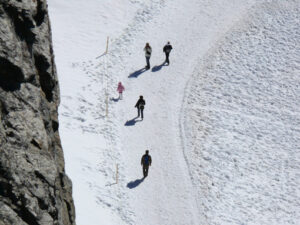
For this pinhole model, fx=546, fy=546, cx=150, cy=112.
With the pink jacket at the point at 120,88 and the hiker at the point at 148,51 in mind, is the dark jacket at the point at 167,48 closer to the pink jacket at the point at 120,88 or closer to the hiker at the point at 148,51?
the hiker at the point at 148,51

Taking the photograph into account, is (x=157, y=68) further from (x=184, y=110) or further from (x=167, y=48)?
(x=184, y=110)

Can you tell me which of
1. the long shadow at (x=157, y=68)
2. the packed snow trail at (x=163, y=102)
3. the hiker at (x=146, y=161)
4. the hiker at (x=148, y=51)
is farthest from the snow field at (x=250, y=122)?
the hiker at (x=148, y=51)

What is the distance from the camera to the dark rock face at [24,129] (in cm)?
1123

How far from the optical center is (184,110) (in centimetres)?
3278

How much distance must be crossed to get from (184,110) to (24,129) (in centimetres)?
2128

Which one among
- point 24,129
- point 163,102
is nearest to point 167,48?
point 163,102

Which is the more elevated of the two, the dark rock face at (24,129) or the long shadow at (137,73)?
the long shadow at (137,73)

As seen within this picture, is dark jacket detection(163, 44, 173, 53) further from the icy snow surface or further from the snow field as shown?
the snow field

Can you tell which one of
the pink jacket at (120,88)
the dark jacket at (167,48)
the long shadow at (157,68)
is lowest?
the pink jacket at (120,88)

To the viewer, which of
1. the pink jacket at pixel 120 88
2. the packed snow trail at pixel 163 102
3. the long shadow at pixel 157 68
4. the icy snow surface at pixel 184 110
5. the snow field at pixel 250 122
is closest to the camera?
the packed snow trail at pixel 163 102

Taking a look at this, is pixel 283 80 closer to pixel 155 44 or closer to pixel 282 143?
pixel 282 143

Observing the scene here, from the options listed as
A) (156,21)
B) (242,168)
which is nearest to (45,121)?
(242,168)

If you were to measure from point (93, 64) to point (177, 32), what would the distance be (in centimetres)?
778

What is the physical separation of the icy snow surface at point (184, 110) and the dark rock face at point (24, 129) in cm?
1055
